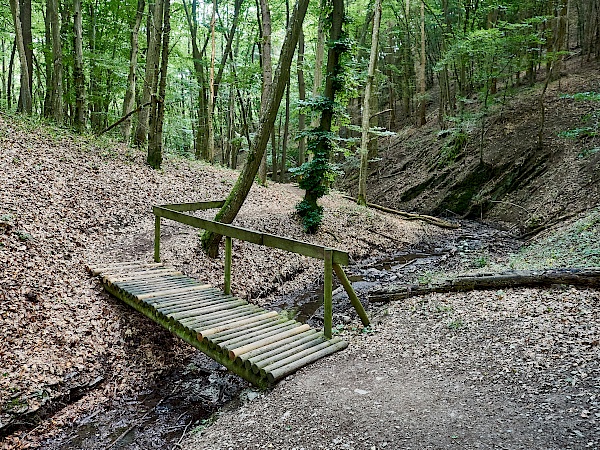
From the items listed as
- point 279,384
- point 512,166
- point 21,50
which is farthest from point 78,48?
point 512,166

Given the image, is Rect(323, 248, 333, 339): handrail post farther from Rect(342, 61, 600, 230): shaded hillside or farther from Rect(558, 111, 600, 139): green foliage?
Rect(342, 61, 600, 230): shaded hillside

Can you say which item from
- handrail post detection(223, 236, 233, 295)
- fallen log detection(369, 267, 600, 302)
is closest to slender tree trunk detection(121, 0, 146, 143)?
handrail post detection(223, 236, 233, 295)

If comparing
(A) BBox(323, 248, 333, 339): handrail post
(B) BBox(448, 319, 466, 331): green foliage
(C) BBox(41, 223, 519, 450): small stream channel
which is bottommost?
(C) BBox(41, 223, 519, 450): small stream channel

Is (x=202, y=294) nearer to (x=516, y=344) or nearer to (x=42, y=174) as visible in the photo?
(x=516, y=344)

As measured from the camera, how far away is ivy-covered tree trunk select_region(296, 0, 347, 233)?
43.8 ft

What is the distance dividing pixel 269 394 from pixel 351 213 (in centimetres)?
1239

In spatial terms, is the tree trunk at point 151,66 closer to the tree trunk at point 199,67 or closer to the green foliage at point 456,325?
the tree trunk at point 199,67

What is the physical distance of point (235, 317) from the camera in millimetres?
6770

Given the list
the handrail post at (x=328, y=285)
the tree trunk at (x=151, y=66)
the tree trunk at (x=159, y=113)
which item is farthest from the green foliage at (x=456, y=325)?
the tree trunk at (x=151, y=66)

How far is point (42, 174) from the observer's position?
37.4 ft

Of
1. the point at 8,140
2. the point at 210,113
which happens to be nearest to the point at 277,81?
the point at 8,140

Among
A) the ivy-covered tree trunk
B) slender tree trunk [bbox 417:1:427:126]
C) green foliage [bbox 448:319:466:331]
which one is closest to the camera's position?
green foliage [bbox 448:319:466:331]

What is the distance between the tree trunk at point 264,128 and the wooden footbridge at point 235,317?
67.4 inches

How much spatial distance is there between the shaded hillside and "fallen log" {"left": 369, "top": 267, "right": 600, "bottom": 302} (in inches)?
316
